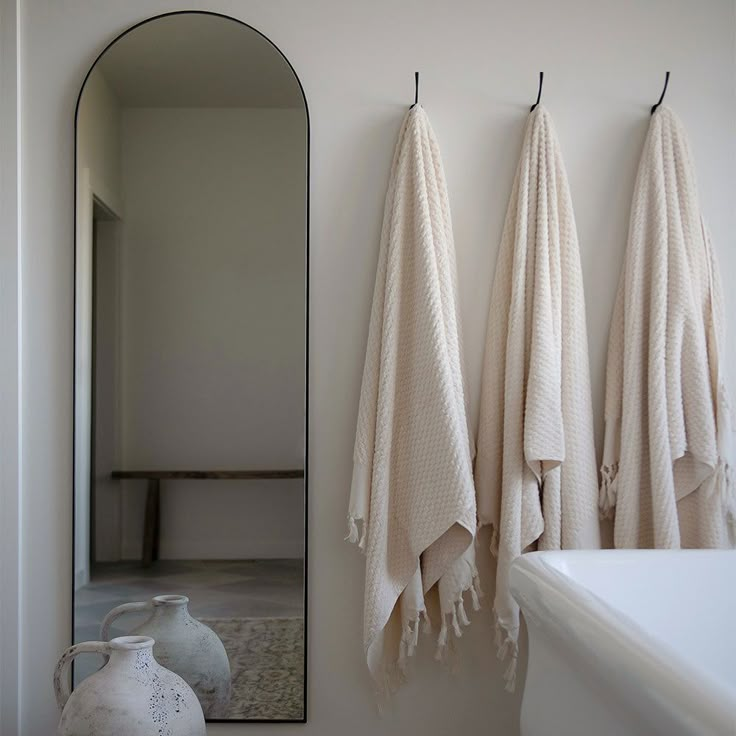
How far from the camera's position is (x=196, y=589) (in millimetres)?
2139

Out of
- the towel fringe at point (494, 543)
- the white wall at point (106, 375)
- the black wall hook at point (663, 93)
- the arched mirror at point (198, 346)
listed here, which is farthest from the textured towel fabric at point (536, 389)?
the white wall at point (106, 375)

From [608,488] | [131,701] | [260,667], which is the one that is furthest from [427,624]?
[131,701]

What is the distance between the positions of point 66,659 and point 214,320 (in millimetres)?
848

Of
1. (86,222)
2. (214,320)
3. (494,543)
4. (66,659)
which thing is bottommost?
(66,659)

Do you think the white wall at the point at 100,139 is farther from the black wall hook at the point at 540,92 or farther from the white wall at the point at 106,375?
the black wall hook at the point at 540,92

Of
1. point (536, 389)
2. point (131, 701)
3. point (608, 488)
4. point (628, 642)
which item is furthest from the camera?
point (608, 488)

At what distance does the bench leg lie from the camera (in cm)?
214

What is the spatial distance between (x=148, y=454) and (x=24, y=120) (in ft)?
2.94

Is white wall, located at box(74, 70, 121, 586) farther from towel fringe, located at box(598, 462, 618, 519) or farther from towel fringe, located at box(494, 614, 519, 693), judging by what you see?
towel fringe, located at box(598, 462, 618, 519)

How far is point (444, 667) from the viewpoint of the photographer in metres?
2.13

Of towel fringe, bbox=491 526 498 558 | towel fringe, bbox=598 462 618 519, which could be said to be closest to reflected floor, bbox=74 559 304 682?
towel fringe, bbox=491 526 498 558

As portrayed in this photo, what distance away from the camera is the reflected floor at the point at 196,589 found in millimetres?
2121

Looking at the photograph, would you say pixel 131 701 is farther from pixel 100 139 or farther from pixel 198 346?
pixel 100 139

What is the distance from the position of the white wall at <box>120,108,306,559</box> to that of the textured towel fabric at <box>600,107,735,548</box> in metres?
0.78
